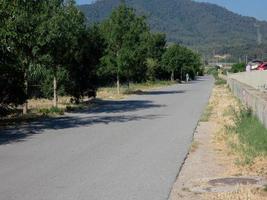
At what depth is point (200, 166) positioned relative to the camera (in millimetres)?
11594

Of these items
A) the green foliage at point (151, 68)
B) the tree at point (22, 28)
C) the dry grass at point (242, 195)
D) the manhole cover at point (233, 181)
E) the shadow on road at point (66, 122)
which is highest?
the tree at point (22, 28)

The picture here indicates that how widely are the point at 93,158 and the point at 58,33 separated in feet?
46.6

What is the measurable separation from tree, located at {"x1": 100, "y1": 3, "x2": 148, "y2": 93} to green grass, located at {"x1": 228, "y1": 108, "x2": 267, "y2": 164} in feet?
97.8

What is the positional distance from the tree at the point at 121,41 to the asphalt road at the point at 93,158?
26.2 meters

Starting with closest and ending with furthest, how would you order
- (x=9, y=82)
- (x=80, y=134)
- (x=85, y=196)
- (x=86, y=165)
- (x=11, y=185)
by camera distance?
(x=85, y=196)
(x=11, y=185)
(x=86, y=165)
(x=80, y=134)
(x=9, y=82)

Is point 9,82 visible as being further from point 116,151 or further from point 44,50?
point 116,151

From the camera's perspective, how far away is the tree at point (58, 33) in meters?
25.4

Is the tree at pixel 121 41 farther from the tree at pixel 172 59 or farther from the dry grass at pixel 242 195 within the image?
the tree at pixel 172 59

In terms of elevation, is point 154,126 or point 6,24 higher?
point 6,24

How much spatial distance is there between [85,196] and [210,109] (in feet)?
63.4

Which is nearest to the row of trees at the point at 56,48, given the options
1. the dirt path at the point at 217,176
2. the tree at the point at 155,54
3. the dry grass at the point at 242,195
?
the dirt path at the point at 217,176

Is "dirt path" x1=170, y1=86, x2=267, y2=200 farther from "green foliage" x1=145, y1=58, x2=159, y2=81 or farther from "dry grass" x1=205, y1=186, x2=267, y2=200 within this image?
"green foliage" x1=145, y1=58, x2=159, y2=81

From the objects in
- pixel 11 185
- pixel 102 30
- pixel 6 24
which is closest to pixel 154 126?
pixel 6 24

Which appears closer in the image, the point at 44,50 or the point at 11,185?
the point at 11,185
